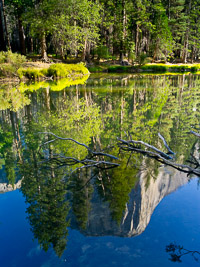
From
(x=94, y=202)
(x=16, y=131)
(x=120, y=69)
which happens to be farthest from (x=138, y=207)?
(x=120, y=69)

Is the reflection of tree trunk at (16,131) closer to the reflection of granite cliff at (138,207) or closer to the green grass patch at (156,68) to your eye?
the reflection of granite cliff at (138,207)

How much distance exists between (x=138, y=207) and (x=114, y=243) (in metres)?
0.87

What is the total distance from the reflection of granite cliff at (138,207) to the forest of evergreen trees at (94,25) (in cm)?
3078

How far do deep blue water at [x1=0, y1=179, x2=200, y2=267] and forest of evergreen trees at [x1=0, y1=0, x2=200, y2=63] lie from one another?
31.5m


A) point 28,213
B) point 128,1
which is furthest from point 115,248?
point 128,1

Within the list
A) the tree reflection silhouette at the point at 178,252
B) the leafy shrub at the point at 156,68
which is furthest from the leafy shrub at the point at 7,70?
the tree reflection silhouette at the point at 178,252

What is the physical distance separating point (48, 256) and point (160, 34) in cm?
4647

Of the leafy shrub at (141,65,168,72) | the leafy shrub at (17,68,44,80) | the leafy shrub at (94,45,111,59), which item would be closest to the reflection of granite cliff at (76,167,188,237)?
the leafy shrub at (17,68,44,80)

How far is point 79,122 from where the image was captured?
875 cm

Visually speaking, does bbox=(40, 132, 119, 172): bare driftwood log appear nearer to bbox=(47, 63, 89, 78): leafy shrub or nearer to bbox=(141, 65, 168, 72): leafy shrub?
bbox=(47, 63, 89, 78): leafy shrub

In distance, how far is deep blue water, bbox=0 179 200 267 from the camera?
2.78 m

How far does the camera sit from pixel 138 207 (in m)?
3.79

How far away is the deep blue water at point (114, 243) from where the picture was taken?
278 cm

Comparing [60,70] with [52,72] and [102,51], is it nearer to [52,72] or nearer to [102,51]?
[52,72]
